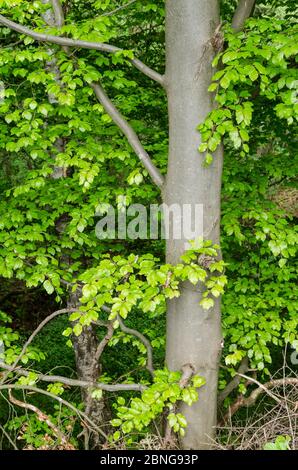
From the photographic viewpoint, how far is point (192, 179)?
4.53 meters

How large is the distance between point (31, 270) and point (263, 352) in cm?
248

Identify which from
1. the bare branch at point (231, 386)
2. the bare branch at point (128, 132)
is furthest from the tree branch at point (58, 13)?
the bare branch at point (231, 386)

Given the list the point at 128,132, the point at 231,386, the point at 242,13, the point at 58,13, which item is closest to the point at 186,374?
the point at 231,386

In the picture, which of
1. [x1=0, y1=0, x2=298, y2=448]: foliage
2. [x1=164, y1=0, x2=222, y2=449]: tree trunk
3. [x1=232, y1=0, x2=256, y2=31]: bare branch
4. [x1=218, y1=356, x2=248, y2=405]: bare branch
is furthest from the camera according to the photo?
[x1=218, y1=356, x2=248, y2=405]: bare branch

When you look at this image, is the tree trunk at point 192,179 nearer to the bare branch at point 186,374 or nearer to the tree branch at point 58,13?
the bare branch at point 186,374

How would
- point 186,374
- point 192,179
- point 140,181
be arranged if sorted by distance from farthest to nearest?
point 140,181
point 186,374
point 192,179

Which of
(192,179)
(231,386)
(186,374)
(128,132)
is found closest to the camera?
(192,179)

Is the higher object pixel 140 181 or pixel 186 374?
pixel 140 181

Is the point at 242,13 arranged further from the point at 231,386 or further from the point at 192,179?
the point at 231,386

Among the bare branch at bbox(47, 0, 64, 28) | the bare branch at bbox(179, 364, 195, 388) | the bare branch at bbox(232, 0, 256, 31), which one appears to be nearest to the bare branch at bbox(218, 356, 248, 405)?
the bare branch at bbox(179, 364, 195, 388)

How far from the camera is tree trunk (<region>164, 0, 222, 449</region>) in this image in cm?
435

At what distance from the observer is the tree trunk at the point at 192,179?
435 cm

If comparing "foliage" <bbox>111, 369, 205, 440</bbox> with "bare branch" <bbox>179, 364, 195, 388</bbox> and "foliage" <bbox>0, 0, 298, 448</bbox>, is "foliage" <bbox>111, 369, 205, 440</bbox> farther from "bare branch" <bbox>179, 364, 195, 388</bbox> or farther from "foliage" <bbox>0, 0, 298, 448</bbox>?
"bare branch" <bbox>179, 364, 195, 388</bbox>

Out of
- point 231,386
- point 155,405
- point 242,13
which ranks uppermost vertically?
point 242,13
